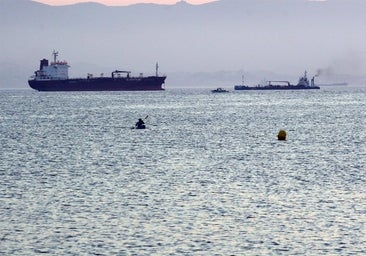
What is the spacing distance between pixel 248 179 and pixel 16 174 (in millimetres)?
17567

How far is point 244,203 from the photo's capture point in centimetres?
4728

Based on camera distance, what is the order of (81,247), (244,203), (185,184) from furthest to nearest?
(185,184) → (244,203) → (81,247)

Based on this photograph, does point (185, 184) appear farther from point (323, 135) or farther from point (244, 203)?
point (323, 135)

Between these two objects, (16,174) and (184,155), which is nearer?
(16,174)

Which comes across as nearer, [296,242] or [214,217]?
[296,242]

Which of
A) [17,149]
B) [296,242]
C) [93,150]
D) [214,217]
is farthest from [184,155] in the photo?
[296,242]

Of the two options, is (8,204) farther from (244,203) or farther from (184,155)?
(184,155)

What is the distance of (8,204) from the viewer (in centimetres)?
4769

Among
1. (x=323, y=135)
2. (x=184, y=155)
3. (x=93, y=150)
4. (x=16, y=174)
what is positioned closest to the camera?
(x=16, y=174)

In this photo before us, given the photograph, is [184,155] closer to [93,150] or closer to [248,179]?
[93,150]

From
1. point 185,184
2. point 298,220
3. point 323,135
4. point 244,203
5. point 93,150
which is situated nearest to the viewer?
point 298,220

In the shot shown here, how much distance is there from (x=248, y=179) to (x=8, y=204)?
18.0 metres

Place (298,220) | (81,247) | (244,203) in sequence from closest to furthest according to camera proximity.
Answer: (81,247) → (298,220) → (244,203)

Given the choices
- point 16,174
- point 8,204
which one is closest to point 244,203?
point 8,204
